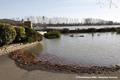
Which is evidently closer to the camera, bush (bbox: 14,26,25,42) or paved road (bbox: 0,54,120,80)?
paved road (bbox: 0,54,120,80)

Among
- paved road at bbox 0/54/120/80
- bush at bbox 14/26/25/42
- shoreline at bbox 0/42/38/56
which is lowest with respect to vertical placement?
paved road at bbox 0/54/120/80

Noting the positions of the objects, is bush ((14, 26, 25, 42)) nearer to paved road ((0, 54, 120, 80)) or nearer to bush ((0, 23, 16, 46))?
bush ((0, 23, 16, 46))

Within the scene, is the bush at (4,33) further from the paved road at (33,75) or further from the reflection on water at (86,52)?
the paved road at (33,75)

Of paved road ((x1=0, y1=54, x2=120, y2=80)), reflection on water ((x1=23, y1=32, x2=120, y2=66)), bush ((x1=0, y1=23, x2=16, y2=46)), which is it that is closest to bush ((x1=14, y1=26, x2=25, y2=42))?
reflection on water ((x1=23, y1=32, x2=120, y2=66))

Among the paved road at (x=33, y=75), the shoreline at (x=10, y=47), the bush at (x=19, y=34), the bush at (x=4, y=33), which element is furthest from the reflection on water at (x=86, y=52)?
the bush at (x=4, y=33)

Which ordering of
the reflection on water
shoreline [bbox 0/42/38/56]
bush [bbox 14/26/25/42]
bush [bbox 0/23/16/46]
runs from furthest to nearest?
bush [bbox 14/26/25/42], bush [bbox 0/23/16/46], shoreline [bbox 0/42/38/56], the reflection on water

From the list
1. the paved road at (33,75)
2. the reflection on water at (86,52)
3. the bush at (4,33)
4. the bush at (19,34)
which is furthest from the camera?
the bush at (19,34)

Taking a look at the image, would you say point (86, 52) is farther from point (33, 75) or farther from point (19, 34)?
point (19, 34)

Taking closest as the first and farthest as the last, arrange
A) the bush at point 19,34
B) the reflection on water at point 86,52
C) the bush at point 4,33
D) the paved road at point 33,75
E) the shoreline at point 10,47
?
the paved road at point 33,75 < the reflection on water at point 86,52 < the shoreline at point 10,47 < the bush at point 4,33 < the bush at point 19,34

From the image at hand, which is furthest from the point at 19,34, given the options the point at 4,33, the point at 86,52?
the point at 86,52

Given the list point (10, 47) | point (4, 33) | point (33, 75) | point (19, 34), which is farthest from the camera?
point (19, 34)

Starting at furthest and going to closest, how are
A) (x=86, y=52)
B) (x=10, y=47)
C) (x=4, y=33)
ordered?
(x=86, y=52), (x=10, y=47), (x=4, y=33)

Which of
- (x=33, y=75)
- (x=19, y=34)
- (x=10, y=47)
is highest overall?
(x=19, y=34)

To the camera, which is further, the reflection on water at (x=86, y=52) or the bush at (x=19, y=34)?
the bush at (x=19, y=34)
